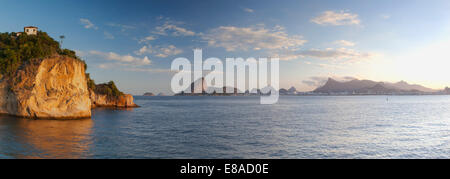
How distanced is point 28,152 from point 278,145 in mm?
21010

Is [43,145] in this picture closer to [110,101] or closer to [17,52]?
[17,52]

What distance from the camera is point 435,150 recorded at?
71.7 ft

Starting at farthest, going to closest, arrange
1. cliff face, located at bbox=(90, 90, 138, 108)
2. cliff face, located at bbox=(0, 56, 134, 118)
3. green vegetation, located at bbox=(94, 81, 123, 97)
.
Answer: green vegetation, located at bbox=(94, 81, 123, 97), cliff face, located at bbox=(90, 90, 138, 108), cliff face, located at bbox=(0, 56, 134, 118)

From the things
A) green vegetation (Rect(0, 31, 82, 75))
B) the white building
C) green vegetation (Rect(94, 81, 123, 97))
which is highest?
the white building

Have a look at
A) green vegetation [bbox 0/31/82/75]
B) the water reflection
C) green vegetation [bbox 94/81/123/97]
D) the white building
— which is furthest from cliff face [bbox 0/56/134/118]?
the white building

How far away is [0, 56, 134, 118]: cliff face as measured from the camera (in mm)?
40438

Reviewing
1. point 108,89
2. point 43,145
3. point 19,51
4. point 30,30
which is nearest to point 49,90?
point 19,51

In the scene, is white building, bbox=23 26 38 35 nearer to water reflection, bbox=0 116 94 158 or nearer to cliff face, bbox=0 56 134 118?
cliff face, bbox=0 56 134 118

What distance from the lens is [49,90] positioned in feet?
134

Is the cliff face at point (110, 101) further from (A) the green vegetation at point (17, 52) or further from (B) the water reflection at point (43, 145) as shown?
(B) the water reflection at point (43, 145)

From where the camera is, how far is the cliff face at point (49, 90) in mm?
40438

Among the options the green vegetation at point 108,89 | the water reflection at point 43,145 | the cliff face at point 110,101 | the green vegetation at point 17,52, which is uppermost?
the green vegetation at point 17,52

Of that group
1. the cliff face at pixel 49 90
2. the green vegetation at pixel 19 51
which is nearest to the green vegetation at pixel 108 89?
the green vegetation at pixel 19 51
